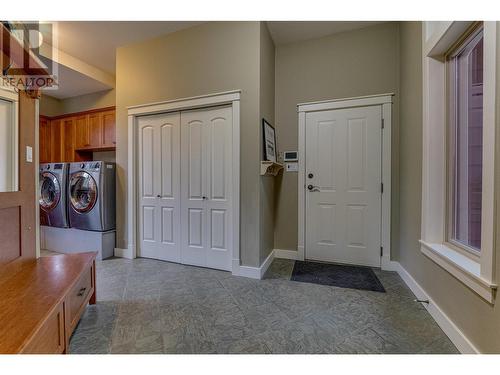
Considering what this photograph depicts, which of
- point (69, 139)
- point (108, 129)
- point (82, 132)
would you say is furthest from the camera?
point (69, 139)

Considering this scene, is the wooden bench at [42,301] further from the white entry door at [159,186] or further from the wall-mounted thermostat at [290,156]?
the wall-mounted thermostat at [290,156]

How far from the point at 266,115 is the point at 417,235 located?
1.92 metres

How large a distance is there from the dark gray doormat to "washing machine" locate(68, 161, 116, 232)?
8.19 ft

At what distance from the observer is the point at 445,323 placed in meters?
1.51

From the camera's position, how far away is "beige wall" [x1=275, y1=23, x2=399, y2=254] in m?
2.60

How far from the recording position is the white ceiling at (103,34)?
2.62m

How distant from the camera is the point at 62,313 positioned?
1175 millimetres

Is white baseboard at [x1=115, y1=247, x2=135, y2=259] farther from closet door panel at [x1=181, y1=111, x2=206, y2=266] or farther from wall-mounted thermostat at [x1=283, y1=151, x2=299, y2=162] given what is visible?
wall-mounted thermostat at [x1=283, y1=151, x2=299, y2=162]

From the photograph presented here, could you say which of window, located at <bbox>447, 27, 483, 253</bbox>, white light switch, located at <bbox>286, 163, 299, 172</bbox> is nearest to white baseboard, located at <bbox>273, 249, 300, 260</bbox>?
white light switch, located at <bbox>286, 163, 299, 172</bbox>

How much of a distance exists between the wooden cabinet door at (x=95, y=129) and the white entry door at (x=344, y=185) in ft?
11.3

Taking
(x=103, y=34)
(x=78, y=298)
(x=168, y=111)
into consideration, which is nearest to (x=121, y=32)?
(x=103, y=34)

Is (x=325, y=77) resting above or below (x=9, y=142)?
above

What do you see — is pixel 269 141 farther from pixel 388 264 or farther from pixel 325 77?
pixel 388 264

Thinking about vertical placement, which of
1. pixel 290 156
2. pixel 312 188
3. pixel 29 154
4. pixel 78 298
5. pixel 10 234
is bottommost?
pixel 78 298
